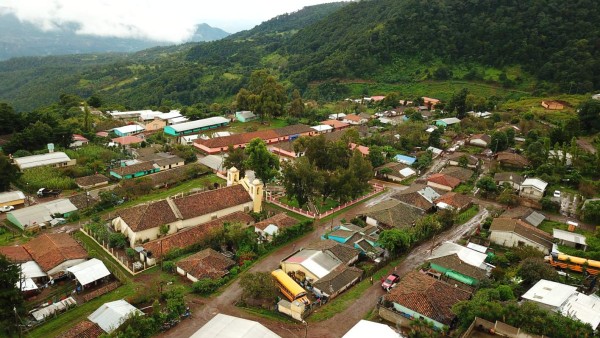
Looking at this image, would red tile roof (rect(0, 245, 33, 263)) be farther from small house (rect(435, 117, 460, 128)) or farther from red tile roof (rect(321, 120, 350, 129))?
small house (rect(435, 117, 460, 128))

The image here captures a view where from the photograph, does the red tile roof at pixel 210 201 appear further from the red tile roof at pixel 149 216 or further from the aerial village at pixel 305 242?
the red tile roof at pixel 149 216

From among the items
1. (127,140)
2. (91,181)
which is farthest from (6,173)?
(127,140)

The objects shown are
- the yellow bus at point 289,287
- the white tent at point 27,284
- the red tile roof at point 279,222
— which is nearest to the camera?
the white tent at point 27,284

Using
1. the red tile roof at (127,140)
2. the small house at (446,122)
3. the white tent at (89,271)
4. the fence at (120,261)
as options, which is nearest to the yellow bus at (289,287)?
the fence at (120,261)

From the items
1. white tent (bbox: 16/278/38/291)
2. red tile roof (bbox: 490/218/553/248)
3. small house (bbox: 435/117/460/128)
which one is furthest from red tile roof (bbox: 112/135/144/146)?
red tile roof (bbox: 490/218/553/248)

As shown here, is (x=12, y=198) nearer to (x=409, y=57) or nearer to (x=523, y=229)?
(x=523, y=229)

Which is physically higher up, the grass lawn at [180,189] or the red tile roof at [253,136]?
the red tile roof at [253,136]
